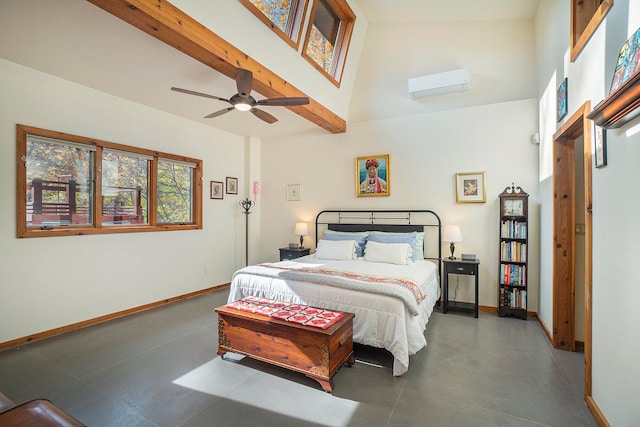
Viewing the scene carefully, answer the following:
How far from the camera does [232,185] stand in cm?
564

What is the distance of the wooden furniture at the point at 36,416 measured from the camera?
1.09m

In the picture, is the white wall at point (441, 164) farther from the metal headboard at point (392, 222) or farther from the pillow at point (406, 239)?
the pillow at point (406, 239)

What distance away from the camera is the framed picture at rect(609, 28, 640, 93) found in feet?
4.72

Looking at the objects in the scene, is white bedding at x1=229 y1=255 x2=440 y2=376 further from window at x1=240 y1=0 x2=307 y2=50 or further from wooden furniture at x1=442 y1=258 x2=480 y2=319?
window at x1=240 y1=0 x2=307 y2=50

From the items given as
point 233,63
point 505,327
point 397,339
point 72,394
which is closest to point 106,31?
point 233,63

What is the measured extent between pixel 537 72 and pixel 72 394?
578 cm

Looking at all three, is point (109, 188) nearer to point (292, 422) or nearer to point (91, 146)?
point (91, 146)

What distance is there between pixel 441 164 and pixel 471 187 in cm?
53

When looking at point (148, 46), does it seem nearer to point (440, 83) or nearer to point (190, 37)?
point (190, 37)

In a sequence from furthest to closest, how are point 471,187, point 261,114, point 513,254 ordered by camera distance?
point 471,187
point 513,254
point 261,114

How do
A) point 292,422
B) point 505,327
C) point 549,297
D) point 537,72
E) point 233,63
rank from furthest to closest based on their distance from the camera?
point 537,72 → point 505,327 → point 549,297 → point 233,63 → point 292,422

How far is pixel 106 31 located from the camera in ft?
8.32

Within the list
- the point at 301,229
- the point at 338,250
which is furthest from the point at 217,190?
the point at 338,250

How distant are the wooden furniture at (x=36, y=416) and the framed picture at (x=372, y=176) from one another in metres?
4.34
